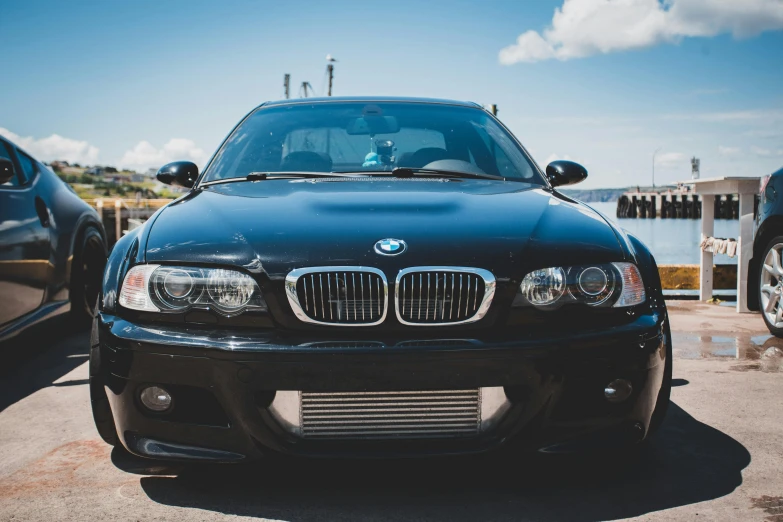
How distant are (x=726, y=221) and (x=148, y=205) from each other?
67211 millimetres

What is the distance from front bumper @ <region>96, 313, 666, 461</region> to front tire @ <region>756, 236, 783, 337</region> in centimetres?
365

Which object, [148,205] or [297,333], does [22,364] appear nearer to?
[297,333]

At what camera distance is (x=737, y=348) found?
5.50 meters

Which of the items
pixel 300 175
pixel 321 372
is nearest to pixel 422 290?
pixel 321 372

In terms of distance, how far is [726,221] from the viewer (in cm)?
8500

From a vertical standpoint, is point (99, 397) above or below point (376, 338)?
below

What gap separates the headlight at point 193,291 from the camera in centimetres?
252

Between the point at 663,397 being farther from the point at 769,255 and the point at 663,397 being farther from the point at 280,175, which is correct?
the point at 769,255

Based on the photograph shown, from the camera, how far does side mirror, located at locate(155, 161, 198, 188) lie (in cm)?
404

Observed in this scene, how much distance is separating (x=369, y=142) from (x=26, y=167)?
94.1 inches

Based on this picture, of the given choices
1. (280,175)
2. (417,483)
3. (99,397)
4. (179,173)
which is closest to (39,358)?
(179,173)

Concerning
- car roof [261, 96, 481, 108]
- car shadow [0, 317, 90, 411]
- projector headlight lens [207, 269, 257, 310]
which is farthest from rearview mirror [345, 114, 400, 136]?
car shadow [0, 317, 90, 411]

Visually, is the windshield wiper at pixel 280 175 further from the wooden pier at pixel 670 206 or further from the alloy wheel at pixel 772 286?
the wooden pier at pixel 670 206

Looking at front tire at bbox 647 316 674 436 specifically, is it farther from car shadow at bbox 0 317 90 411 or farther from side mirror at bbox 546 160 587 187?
car shadow at bbox 0 317 90 411
